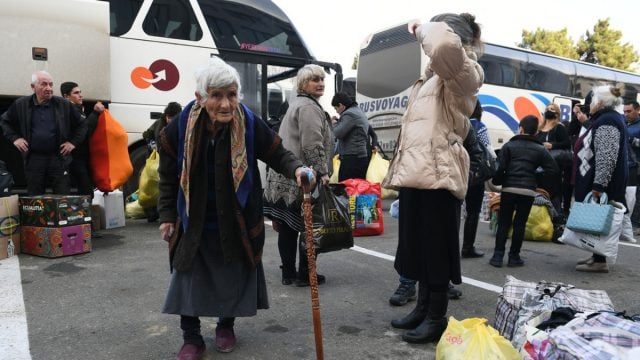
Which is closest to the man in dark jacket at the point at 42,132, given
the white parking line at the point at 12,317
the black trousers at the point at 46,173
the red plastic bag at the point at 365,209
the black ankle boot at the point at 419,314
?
the black trousers at the point at 46,173

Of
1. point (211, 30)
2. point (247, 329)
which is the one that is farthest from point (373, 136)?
point (247, 329)

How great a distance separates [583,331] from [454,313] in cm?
146

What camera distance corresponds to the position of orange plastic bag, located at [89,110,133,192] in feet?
19.9

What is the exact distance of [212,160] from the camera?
106 inches

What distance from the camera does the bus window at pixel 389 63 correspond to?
1164 cm

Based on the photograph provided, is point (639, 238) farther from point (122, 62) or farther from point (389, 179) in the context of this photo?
point (122, 62)

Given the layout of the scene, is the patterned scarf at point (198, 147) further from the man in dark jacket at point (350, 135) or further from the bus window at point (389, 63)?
the bus window at point (389, 63)

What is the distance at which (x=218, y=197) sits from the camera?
2652 millimetres

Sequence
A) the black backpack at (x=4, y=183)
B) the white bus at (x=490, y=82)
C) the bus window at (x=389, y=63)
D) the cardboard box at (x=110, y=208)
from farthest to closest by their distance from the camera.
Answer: the white bus at (x=490, y=82)
the bus window at (x=389, y=63)
the cardboard box at (x=110, y=208)
the black backpack at (x=4, y=183)

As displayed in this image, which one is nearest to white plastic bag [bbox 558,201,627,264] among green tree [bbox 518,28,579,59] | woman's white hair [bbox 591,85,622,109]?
woman's white hair [bbox 591,85,622,109]

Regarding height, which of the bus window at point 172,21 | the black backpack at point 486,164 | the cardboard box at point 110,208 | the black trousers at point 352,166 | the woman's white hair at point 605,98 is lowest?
the cardboard box at point 110,208

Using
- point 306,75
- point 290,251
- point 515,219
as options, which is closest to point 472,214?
point 515,219

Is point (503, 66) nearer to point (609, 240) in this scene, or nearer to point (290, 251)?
point (609, 240)

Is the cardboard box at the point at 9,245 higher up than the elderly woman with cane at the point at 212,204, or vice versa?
the elderly woman with cane at the point at 212,204
